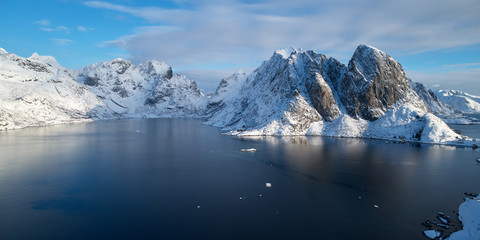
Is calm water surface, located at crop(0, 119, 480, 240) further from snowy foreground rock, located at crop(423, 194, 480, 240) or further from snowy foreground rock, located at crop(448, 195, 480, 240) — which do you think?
snowy foreground rock, located at crop(448, 195, 480, 240)

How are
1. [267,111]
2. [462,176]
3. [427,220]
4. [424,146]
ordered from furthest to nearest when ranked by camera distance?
[267,111] → [424,146] → [462,176] → [427,220]

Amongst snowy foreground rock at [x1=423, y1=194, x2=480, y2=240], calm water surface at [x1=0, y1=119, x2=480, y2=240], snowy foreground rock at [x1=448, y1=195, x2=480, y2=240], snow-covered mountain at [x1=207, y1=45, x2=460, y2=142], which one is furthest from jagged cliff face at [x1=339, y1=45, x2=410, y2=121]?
snowy foreground rock at [x1=423, y1=194, x2=480, y2=240]

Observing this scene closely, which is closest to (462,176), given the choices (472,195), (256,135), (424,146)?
(472,195)

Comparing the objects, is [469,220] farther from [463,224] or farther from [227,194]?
[227,194]

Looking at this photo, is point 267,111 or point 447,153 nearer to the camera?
point 447,153

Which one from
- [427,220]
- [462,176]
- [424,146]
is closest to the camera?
[427,220]

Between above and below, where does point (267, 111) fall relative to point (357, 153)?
above

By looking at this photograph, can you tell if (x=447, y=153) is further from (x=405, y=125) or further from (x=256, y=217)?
(x=256, y=217)

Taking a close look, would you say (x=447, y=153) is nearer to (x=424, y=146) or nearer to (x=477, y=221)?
(x=424, y=146)
